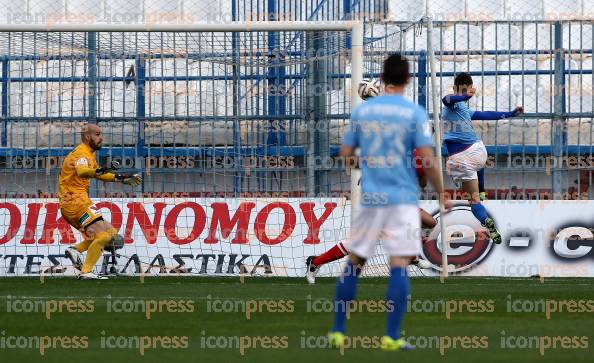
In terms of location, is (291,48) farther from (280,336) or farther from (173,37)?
(280,336)

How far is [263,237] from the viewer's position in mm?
16781

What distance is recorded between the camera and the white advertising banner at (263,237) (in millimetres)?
16578

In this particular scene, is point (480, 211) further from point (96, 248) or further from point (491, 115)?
point (96, 248)

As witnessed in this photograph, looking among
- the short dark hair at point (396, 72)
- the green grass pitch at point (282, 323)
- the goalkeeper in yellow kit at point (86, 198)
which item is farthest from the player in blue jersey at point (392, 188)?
the goalkeeper in yellow kit at point (86, 198)

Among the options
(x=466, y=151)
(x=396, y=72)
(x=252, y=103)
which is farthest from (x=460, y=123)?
(x=396, y=72)

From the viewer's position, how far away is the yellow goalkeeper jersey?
15.3 meters

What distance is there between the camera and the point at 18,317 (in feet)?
32.9

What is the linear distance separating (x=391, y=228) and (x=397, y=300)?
0.46 metres

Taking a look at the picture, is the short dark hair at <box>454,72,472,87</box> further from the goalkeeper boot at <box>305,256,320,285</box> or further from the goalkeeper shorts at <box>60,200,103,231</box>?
the goalkeeper shorts at <box>60,200,103,231</box>

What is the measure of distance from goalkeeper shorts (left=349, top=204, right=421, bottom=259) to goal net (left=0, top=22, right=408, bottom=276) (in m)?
8.14

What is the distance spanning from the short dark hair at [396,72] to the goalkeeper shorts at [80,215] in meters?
8.37

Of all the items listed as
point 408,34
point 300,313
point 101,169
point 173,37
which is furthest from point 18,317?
point 408,34

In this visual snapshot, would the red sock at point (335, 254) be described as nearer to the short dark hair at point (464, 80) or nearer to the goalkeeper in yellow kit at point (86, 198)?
the short dark hair at point (464, 80)

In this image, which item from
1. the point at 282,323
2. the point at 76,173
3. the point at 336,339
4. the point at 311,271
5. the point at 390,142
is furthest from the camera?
the point at 76,173
